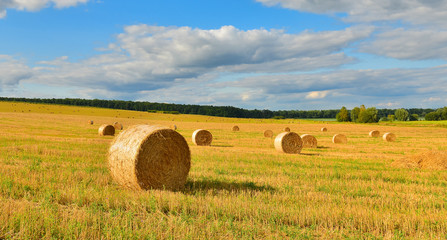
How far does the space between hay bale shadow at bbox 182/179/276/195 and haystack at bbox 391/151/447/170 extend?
820 centimetres

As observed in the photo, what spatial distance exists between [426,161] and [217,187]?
33.1 feet

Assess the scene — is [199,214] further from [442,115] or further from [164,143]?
→ [442,115]

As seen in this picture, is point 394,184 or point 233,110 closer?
point 394,184

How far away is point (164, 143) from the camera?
993 centimetres

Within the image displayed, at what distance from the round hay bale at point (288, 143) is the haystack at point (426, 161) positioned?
6289 mm

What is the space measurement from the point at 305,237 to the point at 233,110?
390ft

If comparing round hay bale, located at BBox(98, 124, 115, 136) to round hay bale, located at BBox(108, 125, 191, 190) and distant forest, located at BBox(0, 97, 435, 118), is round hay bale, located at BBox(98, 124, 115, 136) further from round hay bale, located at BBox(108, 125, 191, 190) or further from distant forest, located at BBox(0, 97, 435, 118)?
distant forest, located at BBox(0, 97, 435, 118)

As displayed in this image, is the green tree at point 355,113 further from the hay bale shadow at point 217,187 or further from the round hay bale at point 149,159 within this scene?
the round hay bale at point 149,159

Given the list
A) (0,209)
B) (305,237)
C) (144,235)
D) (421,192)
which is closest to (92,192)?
(0,209)

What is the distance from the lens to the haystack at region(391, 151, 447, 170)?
1426 cm

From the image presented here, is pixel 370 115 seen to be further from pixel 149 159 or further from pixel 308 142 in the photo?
pixel 149 159

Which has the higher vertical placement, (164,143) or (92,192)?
(164,143)

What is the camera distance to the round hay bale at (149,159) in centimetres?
936

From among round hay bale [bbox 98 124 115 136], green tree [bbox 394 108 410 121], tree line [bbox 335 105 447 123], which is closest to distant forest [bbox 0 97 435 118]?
green tree [bbox 394 108 410 121]
